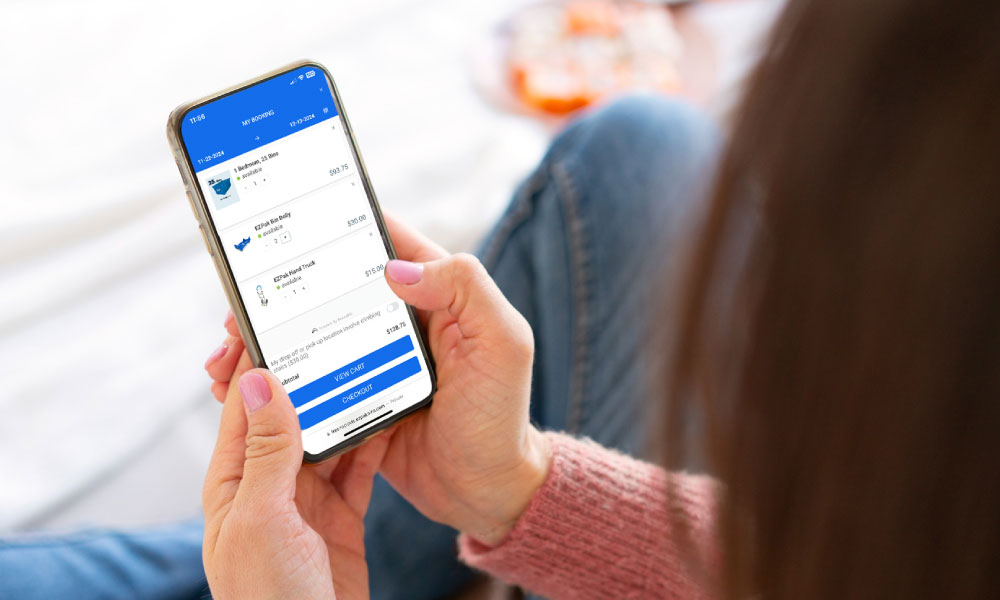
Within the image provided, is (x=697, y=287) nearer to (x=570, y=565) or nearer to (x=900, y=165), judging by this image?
(x=900, y=165)

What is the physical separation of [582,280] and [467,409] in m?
0.24

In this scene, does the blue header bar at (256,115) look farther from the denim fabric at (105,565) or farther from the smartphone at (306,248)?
the denim fabric at (105,565)

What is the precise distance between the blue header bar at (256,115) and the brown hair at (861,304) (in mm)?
271

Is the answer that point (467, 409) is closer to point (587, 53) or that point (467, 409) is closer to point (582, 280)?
point (582, 280)

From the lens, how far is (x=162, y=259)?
723mm

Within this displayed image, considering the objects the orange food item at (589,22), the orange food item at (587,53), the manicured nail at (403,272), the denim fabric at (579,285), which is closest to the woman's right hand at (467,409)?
the manicured nail at (403,272)

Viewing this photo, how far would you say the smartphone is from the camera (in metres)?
0.46

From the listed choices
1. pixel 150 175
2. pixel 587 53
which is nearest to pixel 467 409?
pixel 150 175

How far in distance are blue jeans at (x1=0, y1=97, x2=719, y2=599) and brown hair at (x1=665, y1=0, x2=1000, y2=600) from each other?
1.11 ft

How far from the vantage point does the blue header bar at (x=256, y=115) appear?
0.45 m

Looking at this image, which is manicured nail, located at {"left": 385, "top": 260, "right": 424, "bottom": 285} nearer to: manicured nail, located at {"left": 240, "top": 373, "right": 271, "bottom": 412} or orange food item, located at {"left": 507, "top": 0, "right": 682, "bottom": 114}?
manicured nail, located at {"left": 240, "top": 373, "right": 271, "bottom": 412}

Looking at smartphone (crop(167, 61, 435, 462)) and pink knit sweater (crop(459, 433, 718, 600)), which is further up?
smartphone (crop(167, 61, 435, 462))

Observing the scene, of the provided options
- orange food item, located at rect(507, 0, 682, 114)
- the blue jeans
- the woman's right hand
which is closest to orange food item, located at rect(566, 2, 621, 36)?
orange food item, located at rect(507, 0, 682, 114)

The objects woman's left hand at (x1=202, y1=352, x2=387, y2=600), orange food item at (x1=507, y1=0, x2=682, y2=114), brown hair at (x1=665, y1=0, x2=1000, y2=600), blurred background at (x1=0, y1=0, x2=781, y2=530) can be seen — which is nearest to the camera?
brown hair at (x1=665, y1=0, x2=1000, y2=600)
